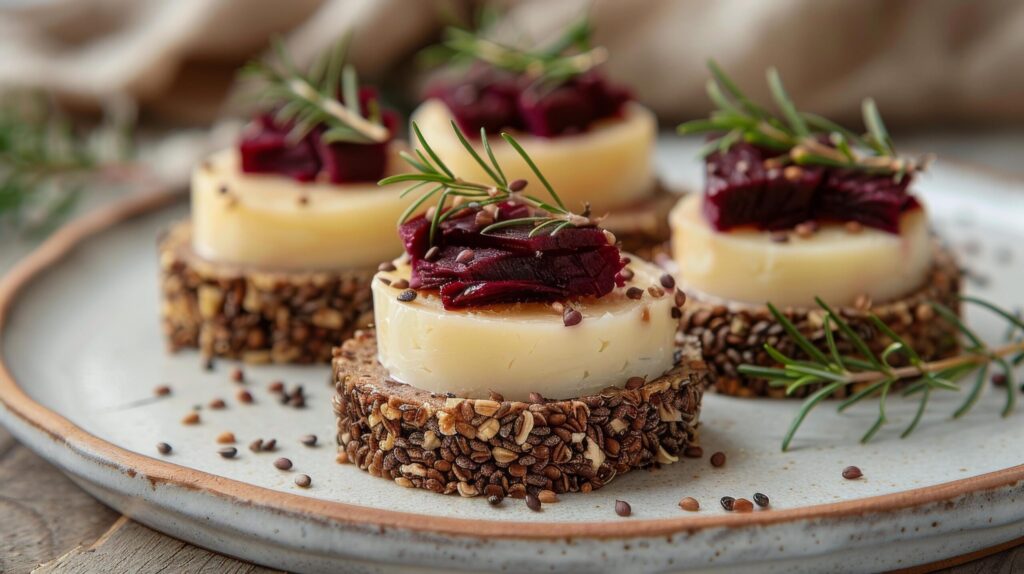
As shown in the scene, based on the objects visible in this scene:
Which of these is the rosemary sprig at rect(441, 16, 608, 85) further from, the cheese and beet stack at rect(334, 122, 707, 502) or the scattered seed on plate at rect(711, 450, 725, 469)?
the scattered seed on plate at rect(711, 450, 725, 469)

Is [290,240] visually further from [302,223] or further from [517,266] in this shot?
[517,266]

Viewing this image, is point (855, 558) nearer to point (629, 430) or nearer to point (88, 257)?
point (629, 430)

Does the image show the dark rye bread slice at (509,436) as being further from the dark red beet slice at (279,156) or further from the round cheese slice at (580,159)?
the round cheese slice at (580,159)

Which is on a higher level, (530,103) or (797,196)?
(530,103)

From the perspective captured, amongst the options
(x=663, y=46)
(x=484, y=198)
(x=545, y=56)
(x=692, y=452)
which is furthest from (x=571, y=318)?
(x=663, y=46)

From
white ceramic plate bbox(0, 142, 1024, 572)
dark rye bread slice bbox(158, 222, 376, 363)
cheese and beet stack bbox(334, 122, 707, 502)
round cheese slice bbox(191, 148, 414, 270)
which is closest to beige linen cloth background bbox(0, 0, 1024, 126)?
white ceramic plate bbox(0, 142, 1024, 572)
